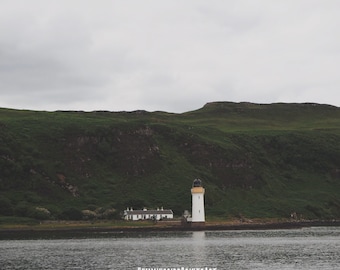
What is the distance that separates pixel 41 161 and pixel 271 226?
6178 centimetres

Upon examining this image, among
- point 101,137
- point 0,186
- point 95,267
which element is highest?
point 101,137

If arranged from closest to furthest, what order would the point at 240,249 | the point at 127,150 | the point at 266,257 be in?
the point at 266,257, the point at 240,249, the point at 127,150

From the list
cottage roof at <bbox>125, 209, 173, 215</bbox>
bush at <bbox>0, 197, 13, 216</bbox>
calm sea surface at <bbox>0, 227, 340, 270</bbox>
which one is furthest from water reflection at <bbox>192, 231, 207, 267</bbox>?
bush at <bbox>0, 197, 13, 216</bbox>

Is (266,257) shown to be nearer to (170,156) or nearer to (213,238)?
(213,238)

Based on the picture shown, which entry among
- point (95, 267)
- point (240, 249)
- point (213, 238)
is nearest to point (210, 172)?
point (213, 238)

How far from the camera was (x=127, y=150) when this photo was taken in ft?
639

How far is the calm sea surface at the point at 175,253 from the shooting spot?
78.3 m

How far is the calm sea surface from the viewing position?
7831 centimetres

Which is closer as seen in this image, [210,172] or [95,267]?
[95,267]

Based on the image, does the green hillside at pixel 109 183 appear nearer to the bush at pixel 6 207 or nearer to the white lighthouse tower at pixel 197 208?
the bush at pixel 6 207

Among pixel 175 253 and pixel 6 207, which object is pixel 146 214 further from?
pixel 175 253

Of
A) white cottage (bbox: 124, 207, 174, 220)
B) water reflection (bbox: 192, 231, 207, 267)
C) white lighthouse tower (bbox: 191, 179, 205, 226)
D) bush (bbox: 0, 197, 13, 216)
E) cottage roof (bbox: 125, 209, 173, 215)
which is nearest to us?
water reflection (bbox: 192, 231, 207, 267)

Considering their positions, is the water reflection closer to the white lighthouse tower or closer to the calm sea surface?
the calm sea surface

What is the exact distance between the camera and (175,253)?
9150 centimetres
